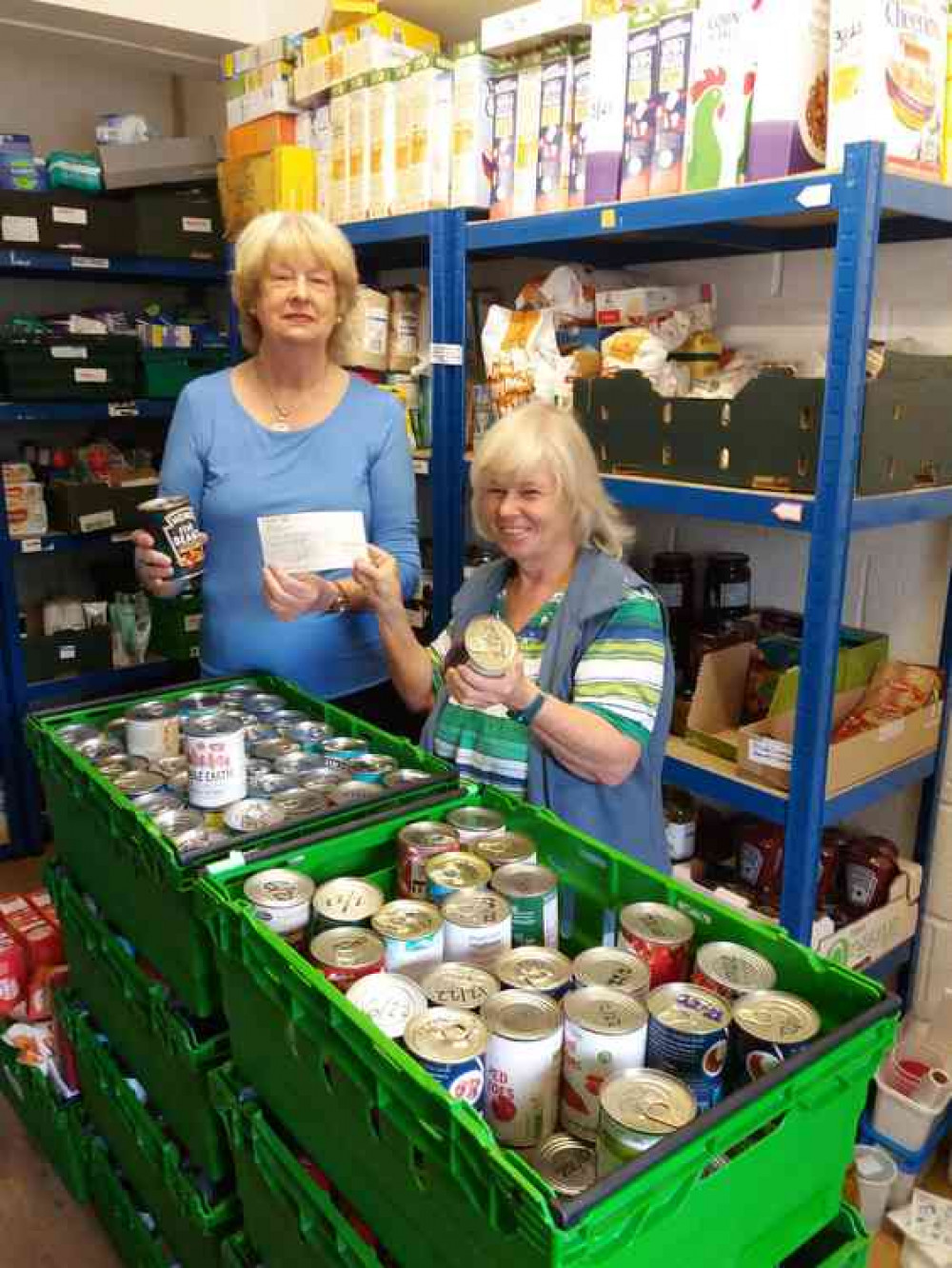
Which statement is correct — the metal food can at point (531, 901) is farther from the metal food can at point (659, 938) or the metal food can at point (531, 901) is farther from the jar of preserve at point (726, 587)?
the jar of preserve at point (726, 587)

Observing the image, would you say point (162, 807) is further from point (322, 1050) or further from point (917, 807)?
point (917, 807)

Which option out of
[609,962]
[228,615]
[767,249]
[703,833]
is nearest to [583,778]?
[609,962]

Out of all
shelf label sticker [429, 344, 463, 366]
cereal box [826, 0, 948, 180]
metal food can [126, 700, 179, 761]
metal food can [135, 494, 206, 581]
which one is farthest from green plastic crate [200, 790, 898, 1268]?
shelf label sticker [429, 344, 463, 366]

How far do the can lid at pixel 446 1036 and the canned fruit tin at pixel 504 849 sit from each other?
262mm

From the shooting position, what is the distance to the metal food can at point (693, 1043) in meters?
0.82

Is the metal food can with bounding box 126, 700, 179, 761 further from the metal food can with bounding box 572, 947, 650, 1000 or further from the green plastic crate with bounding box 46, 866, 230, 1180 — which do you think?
the metal food can with bounding box 572, 947, 650, 1000

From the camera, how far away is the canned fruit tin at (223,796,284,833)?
3.91ft

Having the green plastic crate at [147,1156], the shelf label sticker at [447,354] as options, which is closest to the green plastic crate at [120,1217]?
the green plastic crate at [147,1156]

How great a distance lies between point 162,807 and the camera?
4.09ft

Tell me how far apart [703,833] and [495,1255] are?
1895 mm

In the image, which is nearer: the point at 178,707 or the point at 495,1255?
the point at 495,1255

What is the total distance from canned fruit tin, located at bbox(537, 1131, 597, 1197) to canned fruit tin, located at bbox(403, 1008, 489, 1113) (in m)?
0.06

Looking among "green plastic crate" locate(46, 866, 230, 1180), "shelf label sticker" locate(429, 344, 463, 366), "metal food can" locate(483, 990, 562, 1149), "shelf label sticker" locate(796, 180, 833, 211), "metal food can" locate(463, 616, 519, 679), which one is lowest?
"green plastic crate" locate(46, 866, 230, 1180)

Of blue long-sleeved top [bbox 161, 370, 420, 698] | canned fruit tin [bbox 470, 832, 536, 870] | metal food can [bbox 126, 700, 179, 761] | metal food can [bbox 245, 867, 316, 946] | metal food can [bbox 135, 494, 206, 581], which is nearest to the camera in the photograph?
metal food can [bbox 245, 867, 316, 946]
